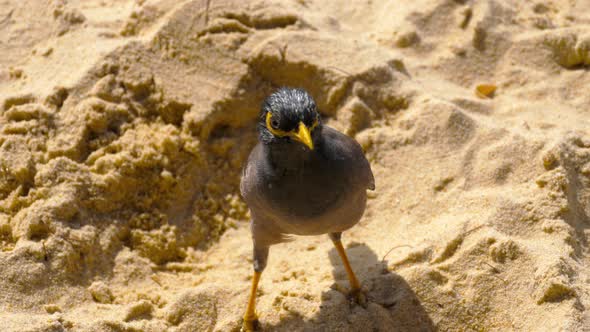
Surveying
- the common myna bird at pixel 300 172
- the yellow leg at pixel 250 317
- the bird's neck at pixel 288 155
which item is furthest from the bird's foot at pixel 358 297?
the bird's neck at pixel 288 155

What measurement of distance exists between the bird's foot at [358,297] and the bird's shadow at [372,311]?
0.07 ft

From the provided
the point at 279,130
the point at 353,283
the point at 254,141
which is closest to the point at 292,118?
the point at 279,130

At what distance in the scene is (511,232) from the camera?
11.2 ft

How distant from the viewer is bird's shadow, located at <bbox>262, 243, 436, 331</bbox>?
322cm

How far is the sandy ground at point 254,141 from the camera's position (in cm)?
327

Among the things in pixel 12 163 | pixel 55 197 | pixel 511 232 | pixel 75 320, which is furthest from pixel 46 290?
pixel 511 232

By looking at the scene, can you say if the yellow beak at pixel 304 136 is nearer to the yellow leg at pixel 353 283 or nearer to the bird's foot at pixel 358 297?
the yellow leg at pixel 353 283

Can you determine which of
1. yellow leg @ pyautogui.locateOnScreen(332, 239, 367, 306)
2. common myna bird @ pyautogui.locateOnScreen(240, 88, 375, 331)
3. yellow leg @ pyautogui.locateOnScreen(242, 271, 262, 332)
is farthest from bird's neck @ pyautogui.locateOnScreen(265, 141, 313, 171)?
yellow leg @ pyautogui.locateOnScreen(242, 271, 262, 332)

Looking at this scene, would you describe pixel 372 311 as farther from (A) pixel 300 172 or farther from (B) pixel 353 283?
(A) pixel 300 172

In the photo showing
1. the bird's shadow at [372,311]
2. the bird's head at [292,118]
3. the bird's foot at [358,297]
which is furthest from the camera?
the bird's foot at [358,297]

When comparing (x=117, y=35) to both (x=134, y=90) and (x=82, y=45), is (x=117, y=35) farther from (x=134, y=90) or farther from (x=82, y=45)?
(x=134, y=90)

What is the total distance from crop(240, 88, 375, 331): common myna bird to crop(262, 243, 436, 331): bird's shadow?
19.3 inches

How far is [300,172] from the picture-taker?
2.88m

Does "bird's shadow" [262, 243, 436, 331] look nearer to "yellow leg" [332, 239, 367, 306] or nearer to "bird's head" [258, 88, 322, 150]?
"yellow leg" [332, 239, 367, 306]
